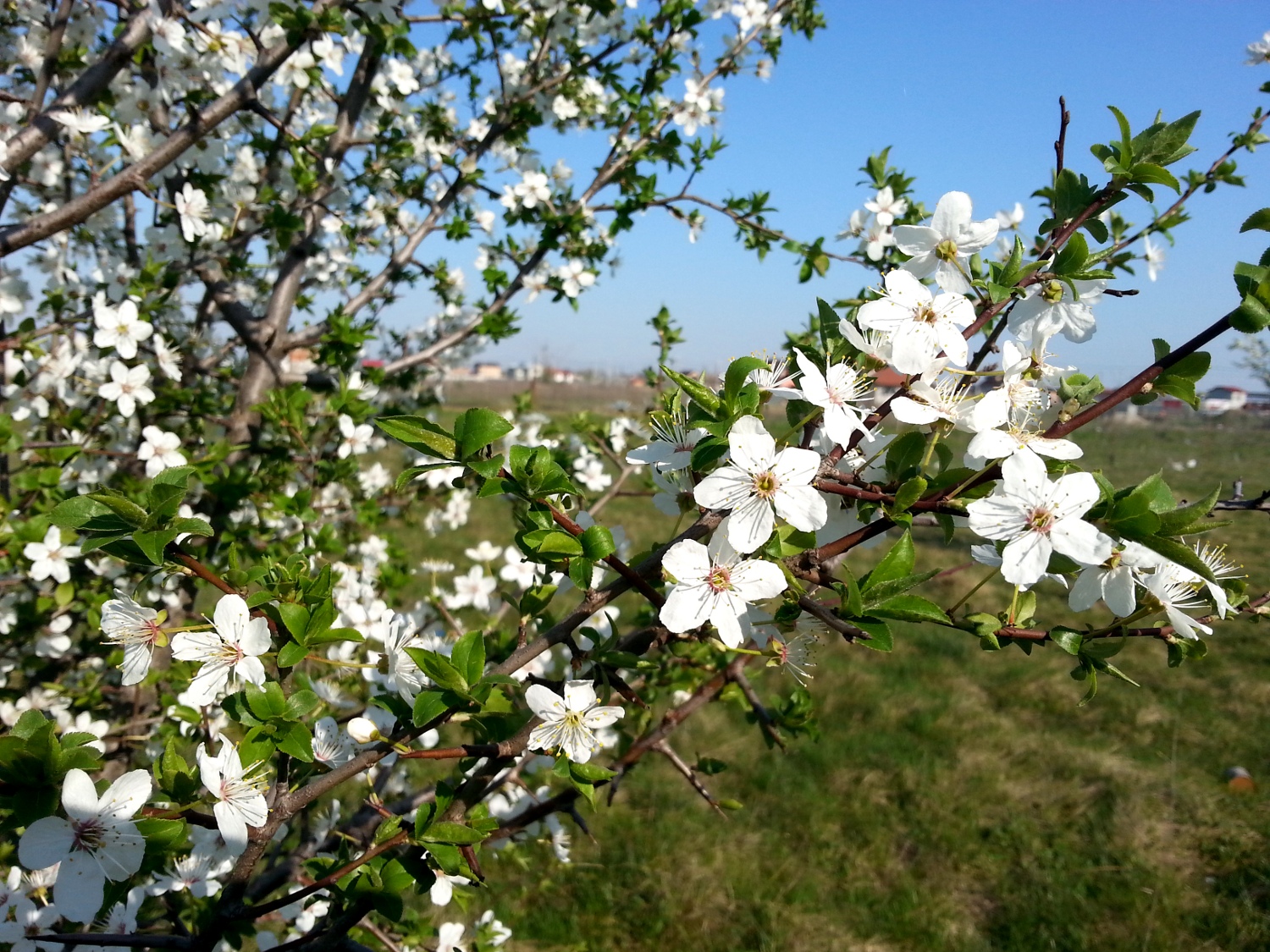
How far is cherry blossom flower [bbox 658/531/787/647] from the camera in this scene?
854 millimetres

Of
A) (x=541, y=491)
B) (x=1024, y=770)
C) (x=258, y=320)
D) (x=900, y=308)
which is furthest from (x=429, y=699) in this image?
(x=1024, y=770)

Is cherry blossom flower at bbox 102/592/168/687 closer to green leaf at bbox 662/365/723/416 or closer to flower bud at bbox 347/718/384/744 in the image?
flower bud at bbox 347/718/384/744

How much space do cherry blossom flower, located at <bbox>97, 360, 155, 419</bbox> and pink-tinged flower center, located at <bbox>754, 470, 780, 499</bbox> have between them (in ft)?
7.72

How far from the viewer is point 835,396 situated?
0.89 metres

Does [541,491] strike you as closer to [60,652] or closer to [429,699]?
[429,699]

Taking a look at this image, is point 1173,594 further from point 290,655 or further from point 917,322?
point 290,655

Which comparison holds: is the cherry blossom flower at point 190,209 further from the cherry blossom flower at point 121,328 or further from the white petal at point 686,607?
the white petal at point 686,607

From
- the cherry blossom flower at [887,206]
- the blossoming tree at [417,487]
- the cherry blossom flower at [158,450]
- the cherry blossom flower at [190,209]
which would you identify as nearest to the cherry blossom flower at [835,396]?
the blossoming tree at [417,487]

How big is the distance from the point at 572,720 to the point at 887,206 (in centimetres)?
198

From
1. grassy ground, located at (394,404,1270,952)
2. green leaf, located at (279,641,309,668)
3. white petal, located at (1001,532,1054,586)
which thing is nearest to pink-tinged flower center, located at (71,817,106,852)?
green leaf, located at (279,641,309,668)

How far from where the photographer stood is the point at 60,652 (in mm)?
2650

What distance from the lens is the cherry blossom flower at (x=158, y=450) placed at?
7.89 ft

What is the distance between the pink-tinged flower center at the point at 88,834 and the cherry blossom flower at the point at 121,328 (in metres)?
1.90

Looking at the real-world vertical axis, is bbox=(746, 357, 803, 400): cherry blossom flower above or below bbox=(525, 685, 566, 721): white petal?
above
